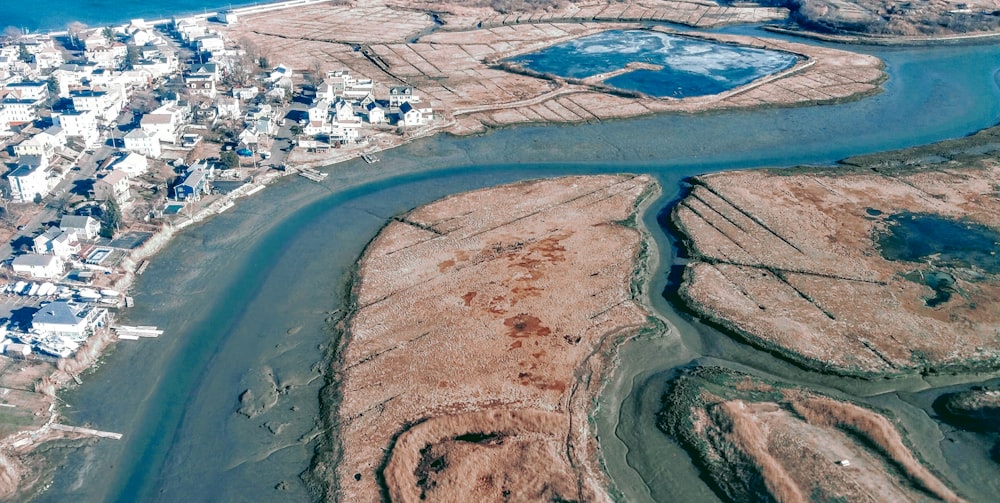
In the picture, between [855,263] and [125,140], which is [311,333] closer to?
[125,140]

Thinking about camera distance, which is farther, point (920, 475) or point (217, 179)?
point (217, 179)

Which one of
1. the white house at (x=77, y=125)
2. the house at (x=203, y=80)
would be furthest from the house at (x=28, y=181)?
the house at (x=203, y=80)

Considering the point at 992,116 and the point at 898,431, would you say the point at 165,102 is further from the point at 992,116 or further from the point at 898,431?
the point at 992,116

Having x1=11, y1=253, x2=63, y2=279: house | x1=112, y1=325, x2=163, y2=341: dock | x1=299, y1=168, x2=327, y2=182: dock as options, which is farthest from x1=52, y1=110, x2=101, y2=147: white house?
x1=112, y1=325, x2=163, y2=341: dock

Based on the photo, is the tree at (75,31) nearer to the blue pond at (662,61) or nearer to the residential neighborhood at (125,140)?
the residential neighborhood at (125,140)

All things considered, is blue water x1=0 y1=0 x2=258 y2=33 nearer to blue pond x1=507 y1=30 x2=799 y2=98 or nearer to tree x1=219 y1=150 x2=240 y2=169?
blue pond x1=507 y1=30 x2=799 y2=98

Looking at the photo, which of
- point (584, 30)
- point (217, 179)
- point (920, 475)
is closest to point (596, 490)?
point (920, 475)
